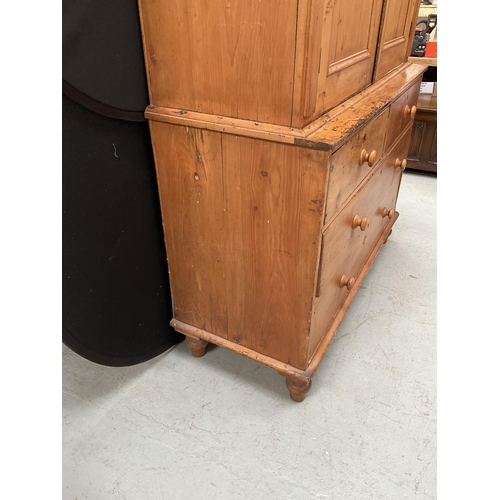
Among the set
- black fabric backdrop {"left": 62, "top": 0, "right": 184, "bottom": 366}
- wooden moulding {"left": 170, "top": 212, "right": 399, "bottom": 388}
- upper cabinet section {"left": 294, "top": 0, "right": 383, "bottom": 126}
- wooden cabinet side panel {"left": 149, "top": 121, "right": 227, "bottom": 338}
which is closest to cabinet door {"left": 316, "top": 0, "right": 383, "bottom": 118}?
upper cabinet section {"left": 294, "top": 0, "right": 383, "bottom": 126}

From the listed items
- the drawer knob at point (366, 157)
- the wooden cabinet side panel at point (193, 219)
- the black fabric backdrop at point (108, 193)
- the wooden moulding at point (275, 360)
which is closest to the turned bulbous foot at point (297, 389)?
the wooden moulding at point (275, 360)

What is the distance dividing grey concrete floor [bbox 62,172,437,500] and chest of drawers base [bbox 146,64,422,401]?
0.43 ft

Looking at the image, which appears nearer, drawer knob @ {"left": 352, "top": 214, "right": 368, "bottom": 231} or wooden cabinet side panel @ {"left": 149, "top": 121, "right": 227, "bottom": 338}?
wooden cabinet side panel @ {"left": 149, "top": 121, "right": 227, "bottom": 338}

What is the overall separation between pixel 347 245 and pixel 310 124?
0.52 metres

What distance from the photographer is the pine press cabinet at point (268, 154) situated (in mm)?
926

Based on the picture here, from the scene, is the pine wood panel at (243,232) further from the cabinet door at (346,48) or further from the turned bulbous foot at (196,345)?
the cabinet door at (346,48)

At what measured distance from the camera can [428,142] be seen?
9.35 ft

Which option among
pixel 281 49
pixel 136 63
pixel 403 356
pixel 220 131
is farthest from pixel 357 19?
pixel 403 356

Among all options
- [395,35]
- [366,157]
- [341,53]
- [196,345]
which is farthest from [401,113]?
[196,345]

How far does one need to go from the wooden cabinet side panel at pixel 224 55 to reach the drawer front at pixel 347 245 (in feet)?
1.30

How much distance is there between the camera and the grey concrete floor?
1156 mm

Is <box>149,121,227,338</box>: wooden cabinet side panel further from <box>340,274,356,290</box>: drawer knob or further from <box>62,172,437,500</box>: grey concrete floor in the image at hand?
<box>340,274,356,290</box>: drawer knob

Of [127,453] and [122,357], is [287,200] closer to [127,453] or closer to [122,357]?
[122,357]

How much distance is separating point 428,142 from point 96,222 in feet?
8.15
